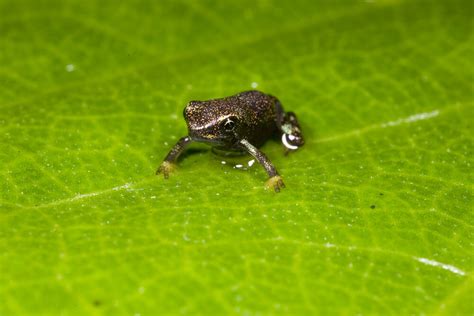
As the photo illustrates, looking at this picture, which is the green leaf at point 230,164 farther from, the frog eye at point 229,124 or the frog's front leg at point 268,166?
the frog eye at point 229,124

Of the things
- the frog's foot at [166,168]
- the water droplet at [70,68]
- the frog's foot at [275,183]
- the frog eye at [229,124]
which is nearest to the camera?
the frog's foot at [275,183]

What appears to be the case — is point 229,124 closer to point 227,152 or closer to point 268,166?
point 227,152

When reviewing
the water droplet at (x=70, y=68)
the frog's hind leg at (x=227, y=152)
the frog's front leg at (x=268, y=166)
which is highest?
the frog's front leg at (x=268, y=166)

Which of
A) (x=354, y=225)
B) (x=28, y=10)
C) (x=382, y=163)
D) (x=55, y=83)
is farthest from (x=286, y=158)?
(x=28, y=10)

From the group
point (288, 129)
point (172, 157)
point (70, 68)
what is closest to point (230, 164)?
point (172, 157)

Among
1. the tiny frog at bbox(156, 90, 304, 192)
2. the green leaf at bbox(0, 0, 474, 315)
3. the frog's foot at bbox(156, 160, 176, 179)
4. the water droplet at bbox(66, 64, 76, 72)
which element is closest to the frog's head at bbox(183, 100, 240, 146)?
the tiny frog at bbox(156, 90, 304, 192)

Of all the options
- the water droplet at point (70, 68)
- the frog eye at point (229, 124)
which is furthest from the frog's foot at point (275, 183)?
the water droplet at point (70, 68)

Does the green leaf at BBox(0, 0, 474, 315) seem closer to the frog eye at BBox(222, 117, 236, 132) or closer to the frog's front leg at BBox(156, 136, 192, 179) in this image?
the frog's front leg at BBox(156, 136, 192, 179)

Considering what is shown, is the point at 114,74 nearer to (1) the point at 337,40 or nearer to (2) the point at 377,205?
(1) the point at 337,40
